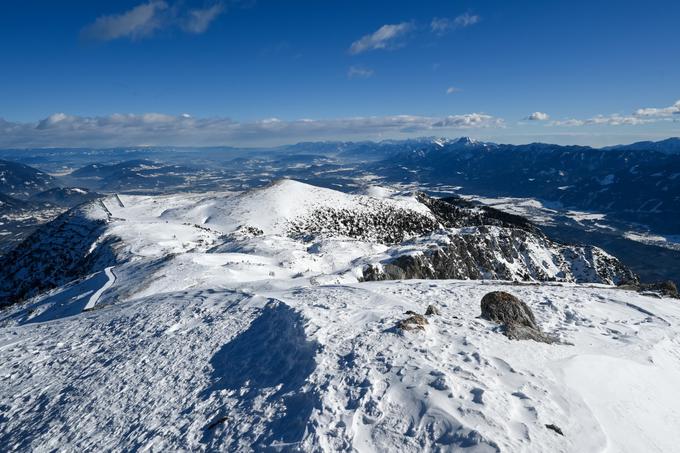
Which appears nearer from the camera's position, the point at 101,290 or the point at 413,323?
the point at 413,323

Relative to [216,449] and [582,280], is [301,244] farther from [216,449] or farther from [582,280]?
[582,280]

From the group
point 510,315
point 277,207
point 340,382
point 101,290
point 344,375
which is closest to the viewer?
point 340,382

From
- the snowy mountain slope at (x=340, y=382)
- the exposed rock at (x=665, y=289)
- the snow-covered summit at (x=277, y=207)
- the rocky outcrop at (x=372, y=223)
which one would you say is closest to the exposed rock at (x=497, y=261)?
the rocky outcrop at (x=372, y=223)

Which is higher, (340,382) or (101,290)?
(340,382)

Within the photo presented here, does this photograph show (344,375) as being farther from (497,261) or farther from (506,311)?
(497,261)

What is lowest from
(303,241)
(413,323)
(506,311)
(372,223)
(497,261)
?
(497,261)

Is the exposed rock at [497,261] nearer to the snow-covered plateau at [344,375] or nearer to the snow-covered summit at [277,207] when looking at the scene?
the snow-covered plateau at [344,375]

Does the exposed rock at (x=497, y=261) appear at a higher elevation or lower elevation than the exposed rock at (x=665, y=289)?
lower

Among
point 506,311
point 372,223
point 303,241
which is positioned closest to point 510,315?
point 506,311
